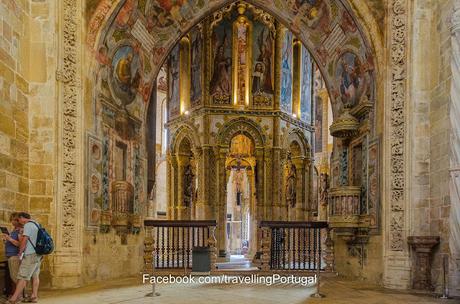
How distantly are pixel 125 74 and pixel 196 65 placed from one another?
890 cm

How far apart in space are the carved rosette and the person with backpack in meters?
6.20

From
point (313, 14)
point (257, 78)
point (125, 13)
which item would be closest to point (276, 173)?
point (257, 78)

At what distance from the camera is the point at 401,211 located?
9992 mm

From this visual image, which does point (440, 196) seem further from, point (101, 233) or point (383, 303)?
point (101, 233)

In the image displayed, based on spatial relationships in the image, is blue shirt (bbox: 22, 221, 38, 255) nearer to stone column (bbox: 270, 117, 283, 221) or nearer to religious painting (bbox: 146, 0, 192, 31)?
religious painting (bbox: 146, 0, 192, 31)

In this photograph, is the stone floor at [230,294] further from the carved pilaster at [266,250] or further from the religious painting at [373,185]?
the carved pilaster at [266,250]

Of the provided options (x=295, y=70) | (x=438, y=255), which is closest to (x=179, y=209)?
(x=295, y=70)

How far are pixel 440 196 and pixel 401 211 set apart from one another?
938 millimetres

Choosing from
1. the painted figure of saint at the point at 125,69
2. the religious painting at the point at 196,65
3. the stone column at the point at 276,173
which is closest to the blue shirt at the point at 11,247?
the painted figure of saint at the point at 125,69

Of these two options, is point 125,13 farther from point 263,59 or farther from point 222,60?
point 263,59

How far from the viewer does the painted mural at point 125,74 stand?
12312 mm

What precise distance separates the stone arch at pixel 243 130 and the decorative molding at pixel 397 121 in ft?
34.8

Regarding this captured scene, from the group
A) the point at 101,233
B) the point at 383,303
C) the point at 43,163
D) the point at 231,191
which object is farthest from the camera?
the point at 231,191

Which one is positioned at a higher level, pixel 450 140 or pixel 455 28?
pixel 455 28
